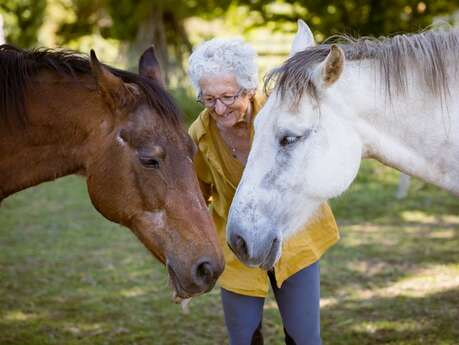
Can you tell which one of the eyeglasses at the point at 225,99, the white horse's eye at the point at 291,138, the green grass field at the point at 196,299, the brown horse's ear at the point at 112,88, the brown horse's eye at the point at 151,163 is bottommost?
the green grass field at the point at 196,299

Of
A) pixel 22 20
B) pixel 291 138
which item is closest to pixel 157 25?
pixel 22 20

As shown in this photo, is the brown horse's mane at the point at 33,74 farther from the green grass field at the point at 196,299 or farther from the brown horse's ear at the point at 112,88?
the green grass field at the point at 196,299

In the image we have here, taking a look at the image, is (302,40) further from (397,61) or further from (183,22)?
(183,22)

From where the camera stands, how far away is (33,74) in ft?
9.58

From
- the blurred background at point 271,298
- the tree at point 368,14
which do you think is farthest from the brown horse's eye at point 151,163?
the tree at point 368,14

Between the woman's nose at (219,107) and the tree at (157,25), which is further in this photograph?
the tree at (157,25)

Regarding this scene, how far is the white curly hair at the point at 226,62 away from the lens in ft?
9.49

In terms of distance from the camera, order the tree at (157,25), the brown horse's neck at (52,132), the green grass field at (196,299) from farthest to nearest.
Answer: the tree at (157,25) → the green grass field at (196,299) → the brown horse's neck at (52,132)

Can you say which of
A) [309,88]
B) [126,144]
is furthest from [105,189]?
[309,88]

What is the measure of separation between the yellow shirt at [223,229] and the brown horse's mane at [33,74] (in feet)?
1.06

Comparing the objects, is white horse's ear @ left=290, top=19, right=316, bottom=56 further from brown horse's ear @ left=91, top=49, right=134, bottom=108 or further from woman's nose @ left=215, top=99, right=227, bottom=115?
brown horse's ear @ left=91, top=49, right=134, bottom=108

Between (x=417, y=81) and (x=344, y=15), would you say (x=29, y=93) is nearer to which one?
(x=417, y=81)

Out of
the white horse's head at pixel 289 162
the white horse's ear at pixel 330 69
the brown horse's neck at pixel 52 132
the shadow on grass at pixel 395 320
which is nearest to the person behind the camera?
the white horse's ear at pixel 330 69

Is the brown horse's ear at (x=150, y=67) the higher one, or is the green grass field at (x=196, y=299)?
the brown horse's ear at (x=150, y=67)
